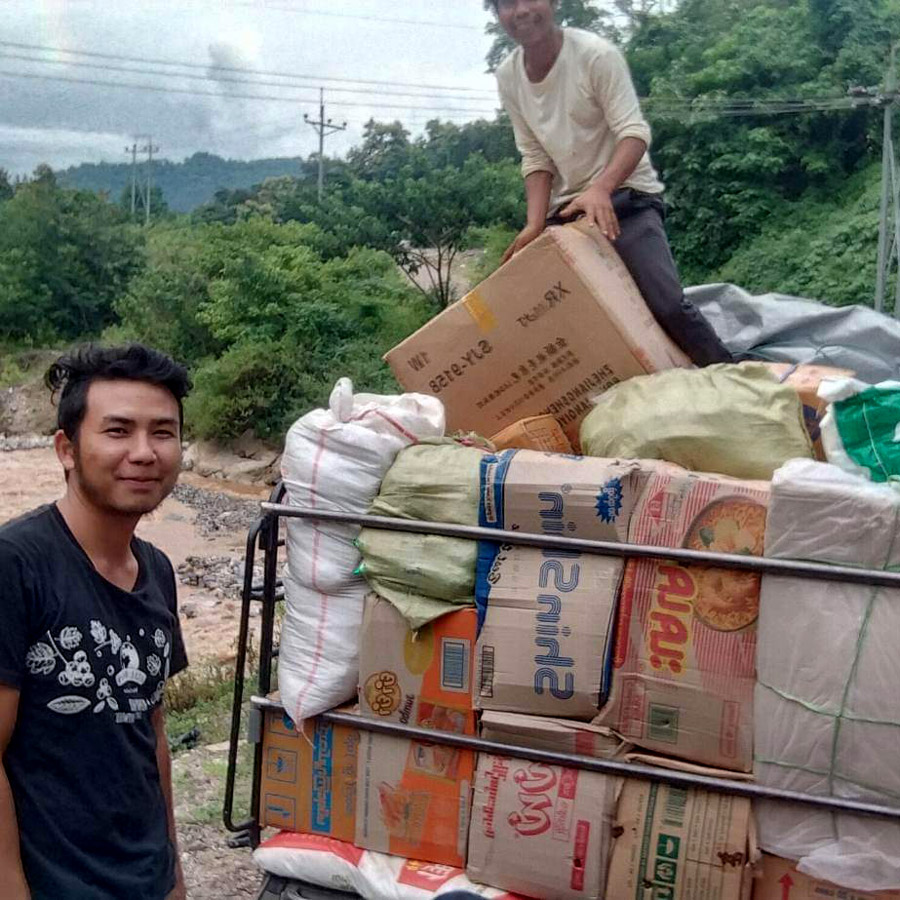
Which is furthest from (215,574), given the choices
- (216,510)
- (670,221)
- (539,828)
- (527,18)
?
(670,221)

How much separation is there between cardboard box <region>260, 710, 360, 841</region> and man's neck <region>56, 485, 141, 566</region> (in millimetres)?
734

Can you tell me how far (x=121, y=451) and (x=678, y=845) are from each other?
130 cm

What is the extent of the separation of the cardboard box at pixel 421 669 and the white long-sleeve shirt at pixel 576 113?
5.36 ft

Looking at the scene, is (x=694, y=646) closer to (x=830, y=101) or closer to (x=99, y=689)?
(x=99, y=689)

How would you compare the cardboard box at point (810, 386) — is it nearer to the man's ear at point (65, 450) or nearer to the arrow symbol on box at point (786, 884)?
the arrow symbol on box at point (786, 884)

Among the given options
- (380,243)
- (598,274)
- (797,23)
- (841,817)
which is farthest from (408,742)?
(797,23)

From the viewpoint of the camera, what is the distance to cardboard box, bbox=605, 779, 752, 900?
1.93 m

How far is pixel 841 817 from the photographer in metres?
1.87

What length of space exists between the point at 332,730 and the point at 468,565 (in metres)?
0.52

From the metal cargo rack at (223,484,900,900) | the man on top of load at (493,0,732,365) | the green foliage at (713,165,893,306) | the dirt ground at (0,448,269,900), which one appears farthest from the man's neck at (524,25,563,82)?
the green foliage at (713,165,893,306)

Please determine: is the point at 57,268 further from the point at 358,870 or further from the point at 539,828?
the point at 539,828

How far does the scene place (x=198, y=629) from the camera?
10805 millimetres

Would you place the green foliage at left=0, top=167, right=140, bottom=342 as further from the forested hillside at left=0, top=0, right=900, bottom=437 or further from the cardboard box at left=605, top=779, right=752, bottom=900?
the cardboard box at left=605, top=779, right=752, bottom=900

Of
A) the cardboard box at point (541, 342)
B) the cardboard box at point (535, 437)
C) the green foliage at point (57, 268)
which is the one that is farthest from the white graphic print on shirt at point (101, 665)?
the green foliage at point (57, 268)
